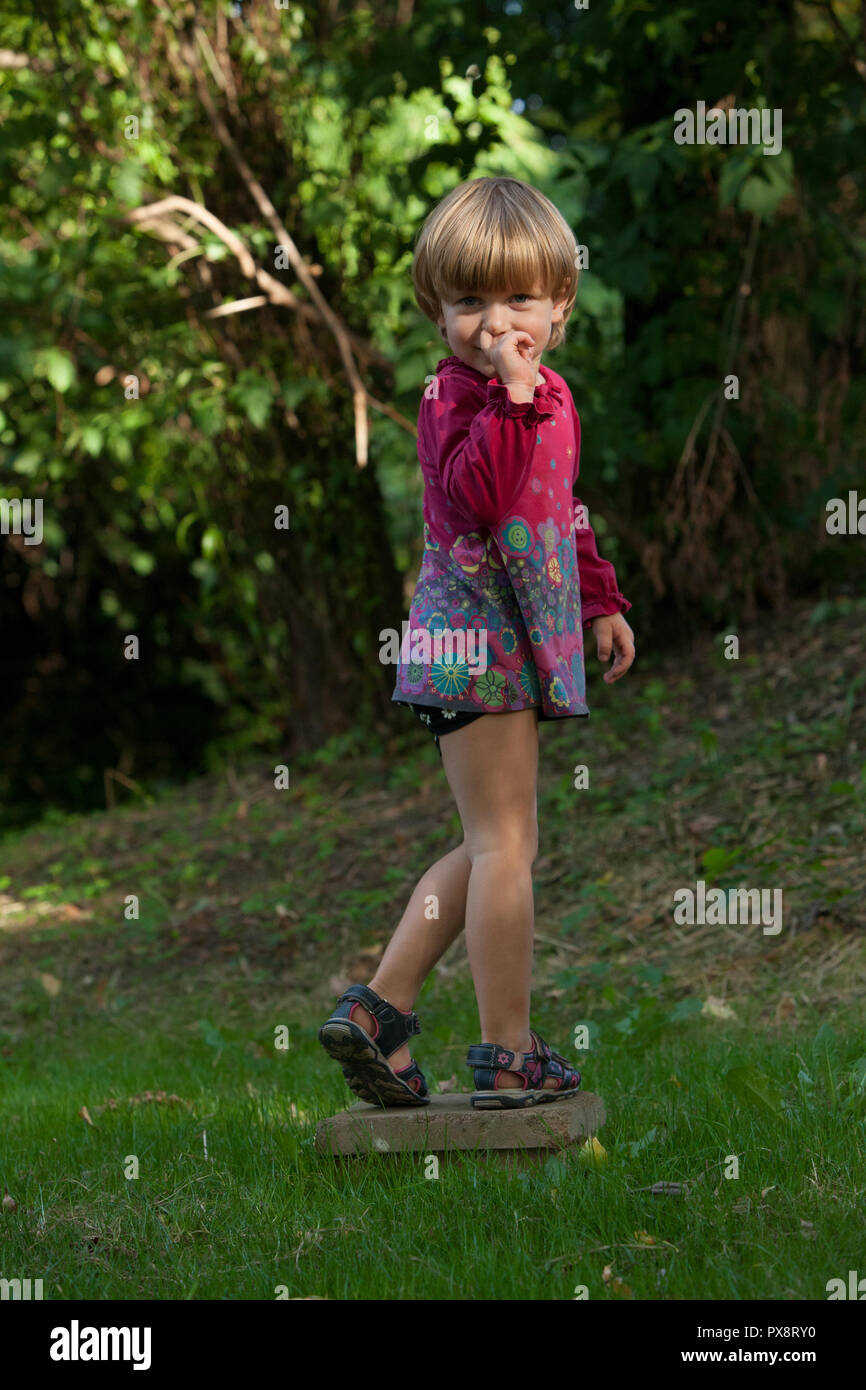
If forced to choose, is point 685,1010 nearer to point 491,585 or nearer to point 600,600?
point 600,600

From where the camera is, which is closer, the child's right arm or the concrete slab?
the child's right arm

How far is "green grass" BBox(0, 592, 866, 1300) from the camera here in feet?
7.30

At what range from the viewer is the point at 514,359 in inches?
94.2

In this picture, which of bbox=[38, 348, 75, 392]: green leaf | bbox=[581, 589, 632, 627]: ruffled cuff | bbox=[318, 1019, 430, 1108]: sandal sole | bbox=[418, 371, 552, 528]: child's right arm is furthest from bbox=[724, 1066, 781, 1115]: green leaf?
bbox=[38, 348, 75, 392]: green leaf

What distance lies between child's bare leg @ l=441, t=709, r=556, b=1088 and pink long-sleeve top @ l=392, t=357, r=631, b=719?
0.07m

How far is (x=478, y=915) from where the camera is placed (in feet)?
8.36

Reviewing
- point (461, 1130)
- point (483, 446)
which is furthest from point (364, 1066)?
point (483, 446)

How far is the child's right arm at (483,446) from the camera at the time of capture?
2344mm

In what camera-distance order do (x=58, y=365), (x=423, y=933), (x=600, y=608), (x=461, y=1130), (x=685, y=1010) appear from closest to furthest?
(x=461, y=1130) → (x=423, y=933) → (x=600, y=608) → (x=685, y=1010) → (x=58, y=365)

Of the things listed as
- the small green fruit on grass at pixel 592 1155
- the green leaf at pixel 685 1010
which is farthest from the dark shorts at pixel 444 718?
the green leaf at pixel 685 1010

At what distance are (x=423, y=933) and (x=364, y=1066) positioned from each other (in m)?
0.27

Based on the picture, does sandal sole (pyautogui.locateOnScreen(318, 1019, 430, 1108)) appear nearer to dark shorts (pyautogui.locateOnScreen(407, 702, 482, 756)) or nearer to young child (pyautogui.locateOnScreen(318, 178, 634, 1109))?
young child (pyautogui.locateOnScreen(318, 178, 634, 1109))

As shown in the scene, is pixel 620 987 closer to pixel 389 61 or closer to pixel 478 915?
pixel 478 915

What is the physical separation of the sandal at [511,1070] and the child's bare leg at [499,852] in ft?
0.09
